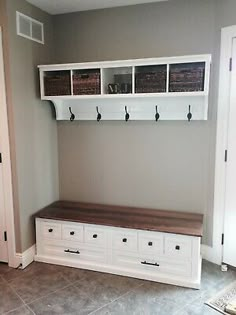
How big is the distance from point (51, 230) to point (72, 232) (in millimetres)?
228

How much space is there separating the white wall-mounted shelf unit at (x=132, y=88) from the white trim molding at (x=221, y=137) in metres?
0.16

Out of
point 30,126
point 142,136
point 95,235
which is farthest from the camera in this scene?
point 142,136

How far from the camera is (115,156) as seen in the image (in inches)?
125

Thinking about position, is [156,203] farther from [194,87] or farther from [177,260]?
[194,87]

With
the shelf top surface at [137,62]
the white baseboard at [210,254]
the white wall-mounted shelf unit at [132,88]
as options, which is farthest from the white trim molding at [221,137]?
the shelf top surface at [137,62]

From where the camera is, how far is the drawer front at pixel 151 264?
259 cm

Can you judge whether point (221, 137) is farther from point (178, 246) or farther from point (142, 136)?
point (178, 246)

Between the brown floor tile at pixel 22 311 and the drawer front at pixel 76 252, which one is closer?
the brown floor tile at pixel 22 311

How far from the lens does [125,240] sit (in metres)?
2.72

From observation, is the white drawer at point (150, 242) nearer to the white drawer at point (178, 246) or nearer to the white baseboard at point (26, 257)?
the white drawer at point (178, 246)

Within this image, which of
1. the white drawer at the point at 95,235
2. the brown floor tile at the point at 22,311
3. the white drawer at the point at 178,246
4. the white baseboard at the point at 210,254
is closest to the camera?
the brown floor tile at the point at 22,311

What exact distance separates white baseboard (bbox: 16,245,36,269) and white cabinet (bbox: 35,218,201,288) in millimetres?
54

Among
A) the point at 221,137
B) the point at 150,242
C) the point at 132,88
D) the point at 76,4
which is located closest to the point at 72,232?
the point at 150,242

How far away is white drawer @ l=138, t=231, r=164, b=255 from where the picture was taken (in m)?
2.62
